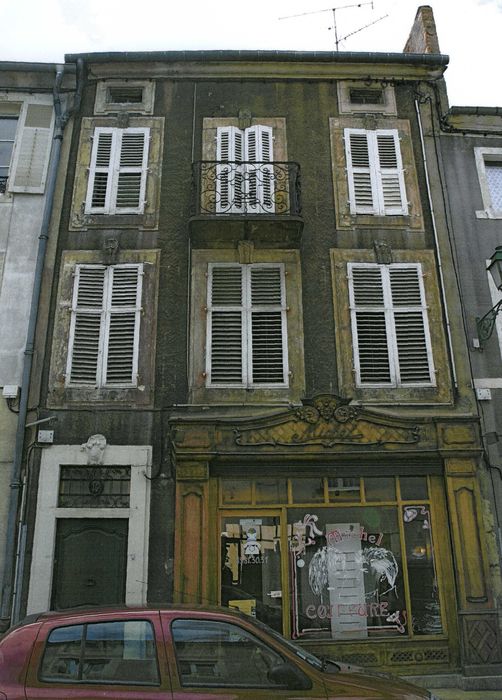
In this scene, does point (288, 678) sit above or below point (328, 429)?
below

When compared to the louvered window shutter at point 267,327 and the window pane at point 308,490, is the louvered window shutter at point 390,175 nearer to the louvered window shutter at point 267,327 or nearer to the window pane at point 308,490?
the louvered window shutter at point 267,327

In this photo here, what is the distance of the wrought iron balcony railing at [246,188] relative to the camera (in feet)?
34.0

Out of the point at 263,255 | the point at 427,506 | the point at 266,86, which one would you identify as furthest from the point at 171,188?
the point at 427,506

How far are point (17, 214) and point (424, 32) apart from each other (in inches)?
352

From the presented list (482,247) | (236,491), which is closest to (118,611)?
(236,491)

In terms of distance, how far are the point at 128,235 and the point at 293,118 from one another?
400cm

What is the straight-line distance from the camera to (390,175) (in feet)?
36.2

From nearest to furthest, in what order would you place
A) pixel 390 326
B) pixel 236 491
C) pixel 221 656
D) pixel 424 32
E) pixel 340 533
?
pixel 221 656, pixel 340 533, pixel 236 491, pixel 390 326, pixel 424 32

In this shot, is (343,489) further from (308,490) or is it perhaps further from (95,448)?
(95,448)

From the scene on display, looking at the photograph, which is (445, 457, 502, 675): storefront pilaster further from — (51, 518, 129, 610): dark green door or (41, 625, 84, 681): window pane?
(41, 625, 84, 681): window pane

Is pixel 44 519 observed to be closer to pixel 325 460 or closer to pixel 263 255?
pixel 325 460

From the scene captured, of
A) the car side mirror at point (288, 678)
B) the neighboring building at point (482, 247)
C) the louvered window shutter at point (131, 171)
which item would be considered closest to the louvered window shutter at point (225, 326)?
the louvered window shutter at point (131, 171)

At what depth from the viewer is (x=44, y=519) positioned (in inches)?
340

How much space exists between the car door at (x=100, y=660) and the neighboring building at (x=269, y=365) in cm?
409
